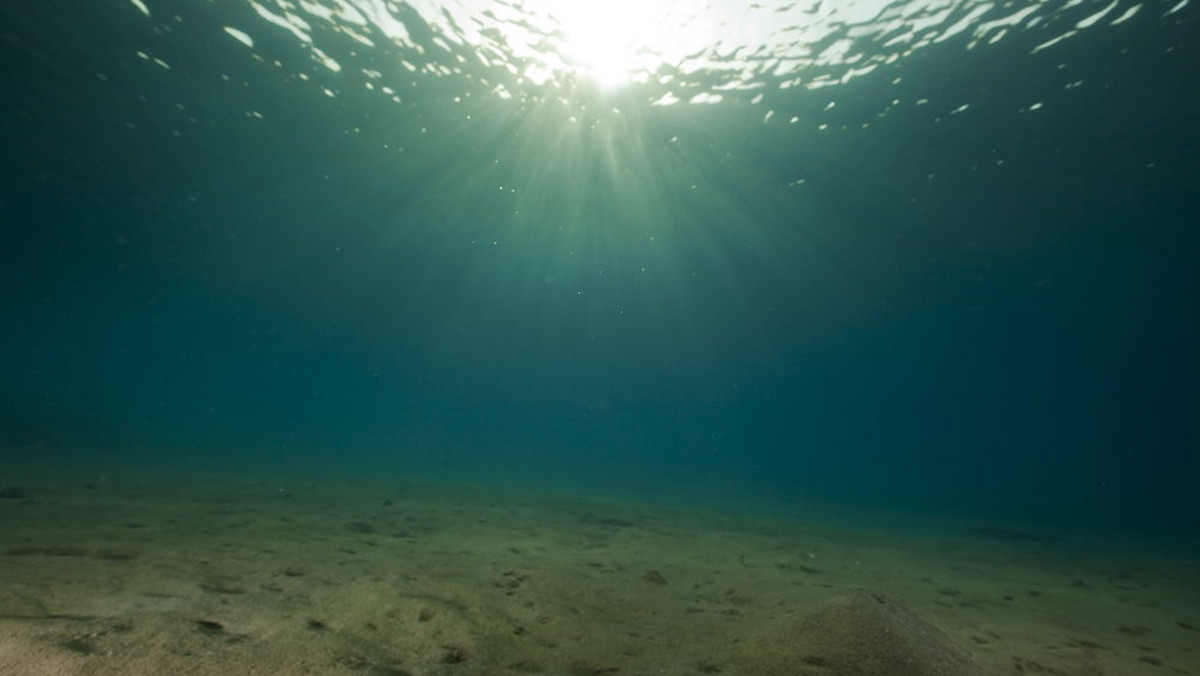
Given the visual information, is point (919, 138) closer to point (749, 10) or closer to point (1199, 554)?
point (749, 10)

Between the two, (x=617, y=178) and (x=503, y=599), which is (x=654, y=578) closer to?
(x=503, y=599)

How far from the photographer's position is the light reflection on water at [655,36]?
12266 millimetres

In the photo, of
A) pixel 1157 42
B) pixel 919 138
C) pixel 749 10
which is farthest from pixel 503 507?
pixel 1157 42

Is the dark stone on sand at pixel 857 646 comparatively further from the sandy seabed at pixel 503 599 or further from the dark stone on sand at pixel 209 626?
the dark stone on sand at pixel 209 626

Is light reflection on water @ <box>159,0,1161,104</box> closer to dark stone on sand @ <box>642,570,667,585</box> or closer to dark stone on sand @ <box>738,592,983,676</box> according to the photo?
→ dark stone on sand @ <box>642,570,667,585</box>

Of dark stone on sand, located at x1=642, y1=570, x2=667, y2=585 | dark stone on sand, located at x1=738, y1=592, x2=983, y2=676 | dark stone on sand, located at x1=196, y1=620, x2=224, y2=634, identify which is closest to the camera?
dark stone on sand, located at x1=738, y1=592, x2=983, y2=676

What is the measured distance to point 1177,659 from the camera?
5.20 meters

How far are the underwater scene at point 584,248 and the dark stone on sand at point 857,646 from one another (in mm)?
29

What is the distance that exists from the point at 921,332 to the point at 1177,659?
53961mm

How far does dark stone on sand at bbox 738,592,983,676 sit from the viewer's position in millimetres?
3215

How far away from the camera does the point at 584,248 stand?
1352 inches

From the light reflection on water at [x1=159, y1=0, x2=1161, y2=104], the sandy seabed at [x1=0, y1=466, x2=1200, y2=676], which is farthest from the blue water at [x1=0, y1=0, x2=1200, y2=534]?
the sandy seabed at [x1=0, y1=466, x2=1200, y2=676]

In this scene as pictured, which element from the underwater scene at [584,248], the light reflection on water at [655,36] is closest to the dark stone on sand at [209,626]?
the underwater scene at [584,248]

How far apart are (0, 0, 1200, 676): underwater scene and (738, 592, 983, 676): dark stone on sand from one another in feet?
0.10
